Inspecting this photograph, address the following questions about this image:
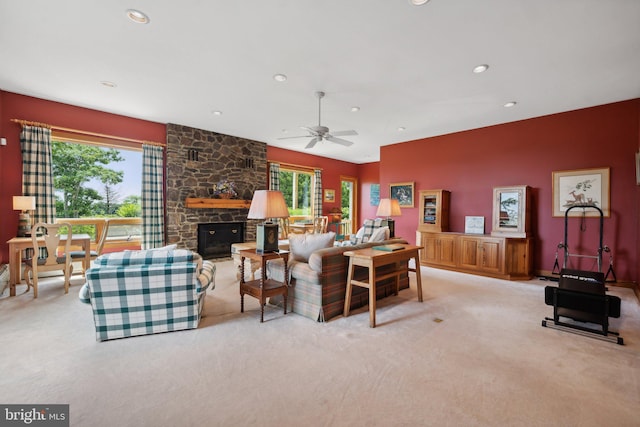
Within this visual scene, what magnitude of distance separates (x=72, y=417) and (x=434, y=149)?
265 inches

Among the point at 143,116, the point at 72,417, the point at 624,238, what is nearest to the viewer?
the point at 72,417

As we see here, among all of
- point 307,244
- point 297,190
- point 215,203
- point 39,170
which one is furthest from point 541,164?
point 39,170

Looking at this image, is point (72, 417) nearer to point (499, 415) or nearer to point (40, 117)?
point (499, 415)

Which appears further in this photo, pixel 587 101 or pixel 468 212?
pixel 468 212

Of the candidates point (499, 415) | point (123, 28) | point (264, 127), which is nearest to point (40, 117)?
point (123, 28)

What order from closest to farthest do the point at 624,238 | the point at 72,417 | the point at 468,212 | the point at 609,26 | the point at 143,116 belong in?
the point at 72,417, the point at 609,26, the point at 624,238, the point at 143,116, the point at 468,212

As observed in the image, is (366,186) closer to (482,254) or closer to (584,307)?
(482,254)

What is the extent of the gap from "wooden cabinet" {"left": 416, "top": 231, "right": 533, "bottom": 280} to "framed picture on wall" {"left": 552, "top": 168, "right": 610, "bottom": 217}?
0.82 m

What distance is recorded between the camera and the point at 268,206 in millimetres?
3000

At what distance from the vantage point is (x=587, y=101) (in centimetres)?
428

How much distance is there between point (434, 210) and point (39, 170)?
7061 mm

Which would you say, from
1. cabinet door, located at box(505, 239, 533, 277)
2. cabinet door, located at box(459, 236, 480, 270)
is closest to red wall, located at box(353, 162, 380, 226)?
cabinet door, located at box(459, 236, 480, 270)

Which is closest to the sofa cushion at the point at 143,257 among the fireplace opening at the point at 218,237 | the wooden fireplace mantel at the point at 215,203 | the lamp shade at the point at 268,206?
the lamp shade at the point at 268,206

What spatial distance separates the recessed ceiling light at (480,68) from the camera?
3252mm
